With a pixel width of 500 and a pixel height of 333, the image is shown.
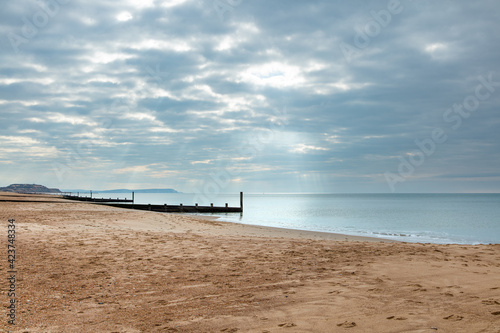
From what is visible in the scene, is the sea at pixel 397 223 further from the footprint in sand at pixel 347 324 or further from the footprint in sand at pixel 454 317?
the footprint in sand at pixel 347 324

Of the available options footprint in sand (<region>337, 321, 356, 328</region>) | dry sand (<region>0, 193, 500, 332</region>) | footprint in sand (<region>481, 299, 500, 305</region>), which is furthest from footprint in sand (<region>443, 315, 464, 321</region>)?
footprint in sand (<region>337, 321, 356, 328</region>)

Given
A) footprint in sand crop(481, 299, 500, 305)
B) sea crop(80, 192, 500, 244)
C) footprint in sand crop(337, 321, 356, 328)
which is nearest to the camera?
footprint in sand crop(337, 321, 356, 328)

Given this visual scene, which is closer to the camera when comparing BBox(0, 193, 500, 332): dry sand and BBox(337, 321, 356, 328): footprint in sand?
BBox(337, 321, 356, 328): footprint in sand

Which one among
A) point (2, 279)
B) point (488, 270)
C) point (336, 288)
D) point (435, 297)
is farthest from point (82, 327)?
point (488, 270)

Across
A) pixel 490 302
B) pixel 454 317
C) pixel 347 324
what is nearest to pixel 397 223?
pixel 490 302

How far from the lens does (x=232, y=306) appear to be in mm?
6000

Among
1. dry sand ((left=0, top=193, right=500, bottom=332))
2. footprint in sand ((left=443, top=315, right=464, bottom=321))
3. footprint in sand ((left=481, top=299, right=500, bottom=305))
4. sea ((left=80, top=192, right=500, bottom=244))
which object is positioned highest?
footprint in sand ((left=481, top=299, right=500, bottom=305))

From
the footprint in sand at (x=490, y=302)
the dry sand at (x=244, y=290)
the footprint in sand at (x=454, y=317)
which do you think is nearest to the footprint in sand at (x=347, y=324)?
the dry sand at (x=244, y=290)

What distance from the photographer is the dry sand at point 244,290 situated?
5.06m

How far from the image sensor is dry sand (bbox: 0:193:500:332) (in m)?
5.06

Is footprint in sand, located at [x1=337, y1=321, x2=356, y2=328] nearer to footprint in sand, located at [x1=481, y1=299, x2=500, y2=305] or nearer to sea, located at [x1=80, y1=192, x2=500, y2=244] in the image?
footprint in sand, located at [x1=481, y1=299, x2=500, y2=305]

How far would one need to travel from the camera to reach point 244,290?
23.1 ft

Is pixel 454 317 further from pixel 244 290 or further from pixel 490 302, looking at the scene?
pixel 244 290

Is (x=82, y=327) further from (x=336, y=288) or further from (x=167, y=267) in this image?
(x=336, y=288)
